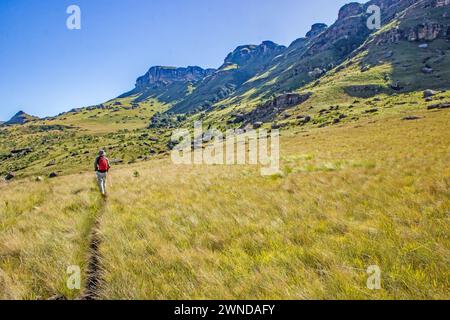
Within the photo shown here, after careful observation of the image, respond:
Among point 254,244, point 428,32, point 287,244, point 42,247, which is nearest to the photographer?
point 287,244

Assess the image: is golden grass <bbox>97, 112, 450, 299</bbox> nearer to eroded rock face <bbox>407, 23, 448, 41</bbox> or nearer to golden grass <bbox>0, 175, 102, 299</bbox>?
golden grass <bbox>0, 175, 102, 299</bbox>

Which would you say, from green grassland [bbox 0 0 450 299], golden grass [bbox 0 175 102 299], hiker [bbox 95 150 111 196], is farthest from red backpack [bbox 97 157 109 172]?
golden grass [bbox 0 175 102 299]

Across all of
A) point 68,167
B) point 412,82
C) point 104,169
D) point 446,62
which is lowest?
point 68,167

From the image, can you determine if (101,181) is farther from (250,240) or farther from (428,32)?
(428,32)

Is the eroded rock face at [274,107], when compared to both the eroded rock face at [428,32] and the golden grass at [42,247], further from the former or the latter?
the golden grass at [42,247]

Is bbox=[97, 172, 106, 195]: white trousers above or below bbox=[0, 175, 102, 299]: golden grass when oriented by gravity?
above

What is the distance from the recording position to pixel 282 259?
4711mm

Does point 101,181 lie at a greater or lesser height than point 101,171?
lesser

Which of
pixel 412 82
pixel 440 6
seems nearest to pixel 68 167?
pixel 412 82

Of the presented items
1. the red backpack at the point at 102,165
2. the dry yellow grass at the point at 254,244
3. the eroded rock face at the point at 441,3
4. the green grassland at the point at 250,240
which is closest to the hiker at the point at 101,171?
the red backpack at the point at 102,165

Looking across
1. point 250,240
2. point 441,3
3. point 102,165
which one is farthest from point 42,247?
point 441,3
